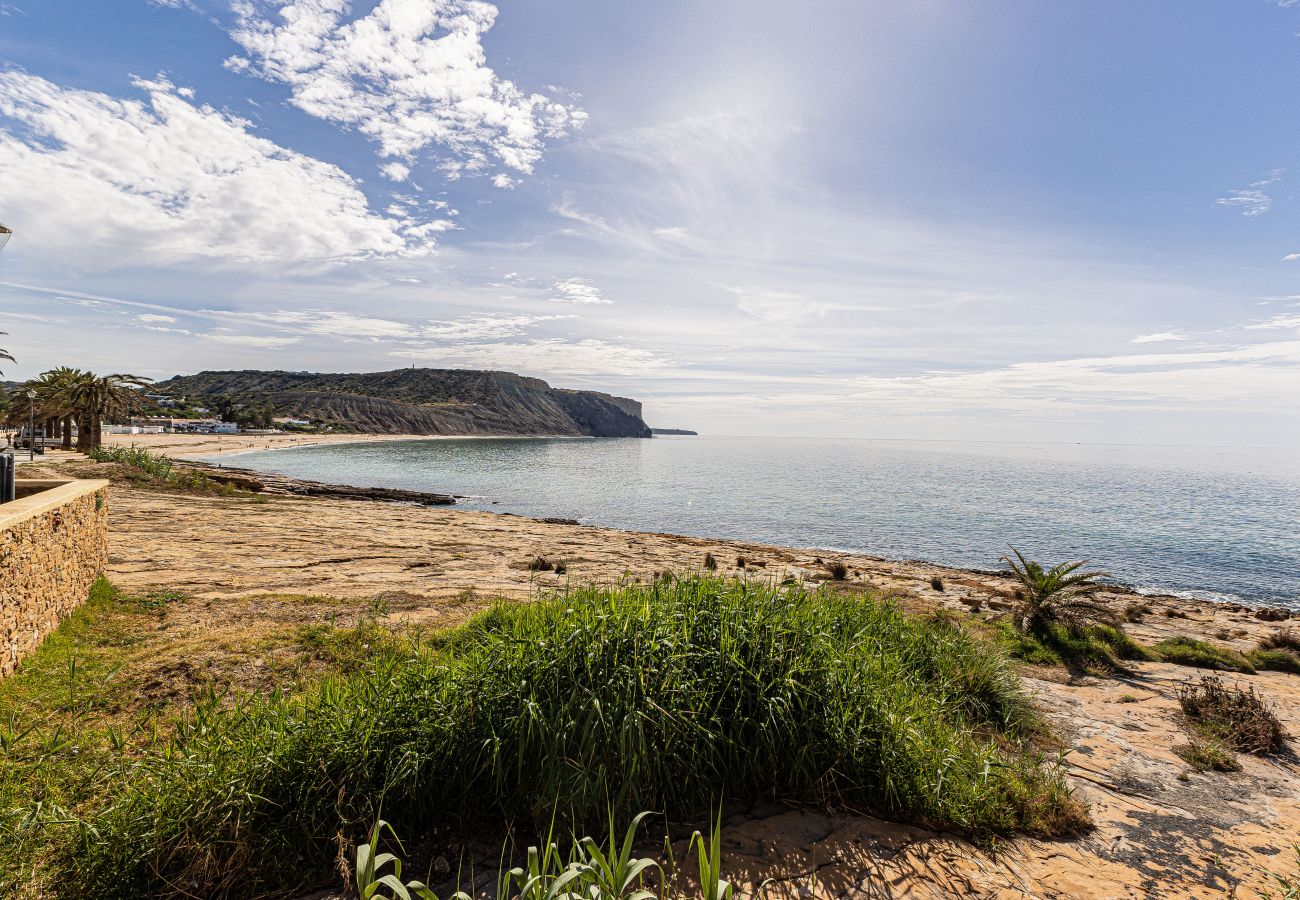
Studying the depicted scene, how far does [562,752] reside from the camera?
3.66m

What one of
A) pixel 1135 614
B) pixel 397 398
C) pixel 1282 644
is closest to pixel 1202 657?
pixel 1282 644

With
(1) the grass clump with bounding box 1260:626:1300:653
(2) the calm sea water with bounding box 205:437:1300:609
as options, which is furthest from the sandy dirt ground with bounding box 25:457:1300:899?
(2) the calm sea water with bounding box 205:437:1300:609

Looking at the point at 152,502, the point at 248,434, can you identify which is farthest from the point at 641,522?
the point at 248,434

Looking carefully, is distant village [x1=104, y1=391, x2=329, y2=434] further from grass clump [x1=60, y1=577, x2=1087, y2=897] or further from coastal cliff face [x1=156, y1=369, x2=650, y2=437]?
grass clump [x1=60, y1=577, x2=1087, y2=897]

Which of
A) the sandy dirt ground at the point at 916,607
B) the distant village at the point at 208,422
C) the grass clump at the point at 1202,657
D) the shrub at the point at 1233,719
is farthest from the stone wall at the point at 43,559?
the distant village at the point at 208,422

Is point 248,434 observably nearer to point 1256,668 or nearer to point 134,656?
point 134,656

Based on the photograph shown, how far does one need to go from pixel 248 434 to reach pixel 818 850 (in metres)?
128

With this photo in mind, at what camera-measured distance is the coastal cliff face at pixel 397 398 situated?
141 meters

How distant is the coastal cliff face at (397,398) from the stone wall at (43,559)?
142m

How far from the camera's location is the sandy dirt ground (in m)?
3.48

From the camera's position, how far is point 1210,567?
28266 millimetres

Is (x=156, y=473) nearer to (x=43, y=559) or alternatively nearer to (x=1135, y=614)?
(x=43, y=559)

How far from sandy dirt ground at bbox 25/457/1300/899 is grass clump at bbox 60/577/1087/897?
14.0 inches

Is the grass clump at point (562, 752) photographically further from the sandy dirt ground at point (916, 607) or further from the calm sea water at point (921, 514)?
the calm sea water at point (921, 514)
